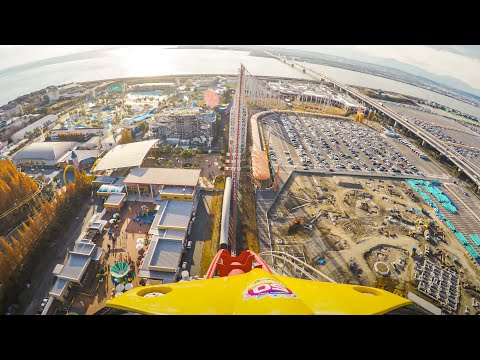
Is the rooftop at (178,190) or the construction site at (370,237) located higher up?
the rooftop at (178,190)

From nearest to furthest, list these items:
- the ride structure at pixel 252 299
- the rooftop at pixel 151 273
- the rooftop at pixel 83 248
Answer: the ride structure at pixel 252 299 → the rooftop at pixel 151 273 → the rooftop at pixel 83 248

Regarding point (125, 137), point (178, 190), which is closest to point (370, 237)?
point (178, 190)

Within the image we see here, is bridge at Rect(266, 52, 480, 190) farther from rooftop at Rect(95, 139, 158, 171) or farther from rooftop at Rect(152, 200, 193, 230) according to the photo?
rooftop at Rect(95, 139, 158, 171)

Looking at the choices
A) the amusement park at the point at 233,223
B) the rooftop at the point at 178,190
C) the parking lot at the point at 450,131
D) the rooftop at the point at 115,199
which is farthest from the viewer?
the parking lot at the point at 450,131

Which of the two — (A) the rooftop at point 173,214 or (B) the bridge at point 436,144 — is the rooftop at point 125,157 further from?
(B) the bridge at point 436,144

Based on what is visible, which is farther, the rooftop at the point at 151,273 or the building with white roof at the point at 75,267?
the rooftop at the point at 151,273

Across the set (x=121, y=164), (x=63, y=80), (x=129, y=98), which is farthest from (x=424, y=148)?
(x=63, y=80)

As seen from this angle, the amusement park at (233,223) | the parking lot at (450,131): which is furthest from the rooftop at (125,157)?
the parking lot at (450,131)
